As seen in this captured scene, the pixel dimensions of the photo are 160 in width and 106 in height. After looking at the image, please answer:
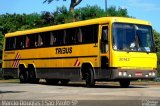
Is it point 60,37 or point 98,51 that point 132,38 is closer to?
point 98,51

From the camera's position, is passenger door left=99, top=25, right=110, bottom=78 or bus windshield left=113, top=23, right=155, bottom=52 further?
passenger door left=99, top=25, right=110, bottom=78

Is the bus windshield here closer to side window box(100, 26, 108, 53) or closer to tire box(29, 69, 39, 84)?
side window box(100, 26, 108, 53)

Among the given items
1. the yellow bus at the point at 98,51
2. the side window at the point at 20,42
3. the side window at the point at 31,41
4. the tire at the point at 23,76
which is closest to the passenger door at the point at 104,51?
the yellow bus at the point at 98,51

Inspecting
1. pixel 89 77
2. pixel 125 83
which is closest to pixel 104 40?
pixel 89 77

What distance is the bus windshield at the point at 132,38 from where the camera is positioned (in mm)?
25406

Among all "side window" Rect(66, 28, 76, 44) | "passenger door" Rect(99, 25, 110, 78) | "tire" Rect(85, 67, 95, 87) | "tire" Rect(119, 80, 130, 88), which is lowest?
"tire" Rect(119, 80, 130, 88)

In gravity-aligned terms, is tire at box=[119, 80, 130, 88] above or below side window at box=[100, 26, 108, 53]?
below

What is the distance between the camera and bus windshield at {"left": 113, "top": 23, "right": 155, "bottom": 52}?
83.4 feet

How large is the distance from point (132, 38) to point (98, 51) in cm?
166

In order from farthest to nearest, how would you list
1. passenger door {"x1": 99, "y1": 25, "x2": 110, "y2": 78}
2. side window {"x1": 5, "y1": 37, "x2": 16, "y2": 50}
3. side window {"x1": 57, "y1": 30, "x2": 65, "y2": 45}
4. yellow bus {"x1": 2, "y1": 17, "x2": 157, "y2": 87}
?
1. side window {"x1": 5, "y1": 37, "x2": 16, "y2": 50}
2. side window {"x1": 57, "y1": 30, "x2": 65, "y2": 45}
3. passenger door {"x1": 99, "y1": 25, "x2": 110, "y2": 78}
4. yellow bus {"x1": 2, "y1": 17, "x2": 157, "y2": 87}

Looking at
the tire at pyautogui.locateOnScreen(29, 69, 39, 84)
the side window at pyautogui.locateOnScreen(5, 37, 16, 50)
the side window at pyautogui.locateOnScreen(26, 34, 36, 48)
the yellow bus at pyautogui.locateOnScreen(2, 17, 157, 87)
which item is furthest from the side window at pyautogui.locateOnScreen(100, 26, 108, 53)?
the side window at pyautogui.locateOnScreen(5, 37, 16, 50)

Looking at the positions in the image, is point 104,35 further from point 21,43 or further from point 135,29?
point 21,43

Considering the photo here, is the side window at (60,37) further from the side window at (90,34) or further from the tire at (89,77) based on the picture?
the tire at (89,77)

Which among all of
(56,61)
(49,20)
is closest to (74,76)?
(56,61)
